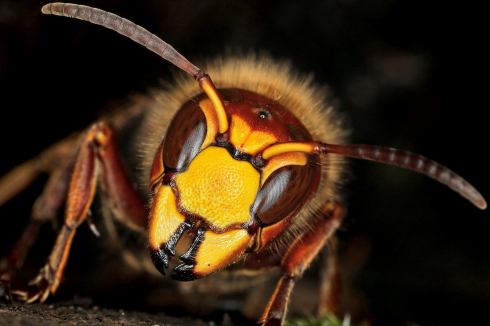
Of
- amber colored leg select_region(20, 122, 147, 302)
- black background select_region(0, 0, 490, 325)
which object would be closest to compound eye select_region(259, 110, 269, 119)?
amber colored leg select_region(20, 122, 147, 302)

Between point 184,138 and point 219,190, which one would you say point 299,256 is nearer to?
point 219,190

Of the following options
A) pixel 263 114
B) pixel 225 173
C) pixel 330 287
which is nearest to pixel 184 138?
pixel 225 173

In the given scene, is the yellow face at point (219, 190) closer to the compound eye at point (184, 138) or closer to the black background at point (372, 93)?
the compound eye at point (184, 138)

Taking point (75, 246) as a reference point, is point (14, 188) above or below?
above

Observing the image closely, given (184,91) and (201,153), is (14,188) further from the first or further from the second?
(201,153)


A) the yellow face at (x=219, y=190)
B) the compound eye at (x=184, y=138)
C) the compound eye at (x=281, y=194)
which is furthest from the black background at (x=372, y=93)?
the compound eye at (x=281, y=194)

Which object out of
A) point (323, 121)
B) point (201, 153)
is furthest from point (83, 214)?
point (323, 121)

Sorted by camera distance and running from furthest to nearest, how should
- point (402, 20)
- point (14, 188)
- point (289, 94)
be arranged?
point (402, 20)
point (14, 188)
point (289, 94)
